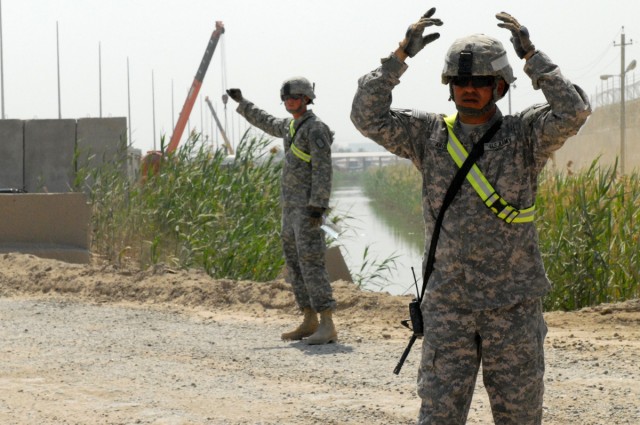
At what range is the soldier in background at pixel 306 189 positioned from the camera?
25.8 ft

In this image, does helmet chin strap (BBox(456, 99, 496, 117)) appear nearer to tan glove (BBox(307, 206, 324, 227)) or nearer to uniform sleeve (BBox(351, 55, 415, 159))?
uniform sleeve (BBox(351, 55, 415, 159))

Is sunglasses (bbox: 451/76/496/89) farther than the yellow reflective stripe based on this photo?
No

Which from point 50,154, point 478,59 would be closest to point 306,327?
point 478,59

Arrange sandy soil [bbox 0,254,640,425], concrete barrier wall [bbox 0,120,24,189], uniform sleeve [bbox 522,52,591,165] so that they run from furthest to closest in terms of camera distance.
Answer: concrete barrier wall [bbox 0,120,24,189]
sandy soil [bbox 0,254,640,425]
uniform sleeve [bbox 522,52,591,165]

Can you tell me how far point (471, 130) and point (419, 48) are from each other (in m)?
0.35

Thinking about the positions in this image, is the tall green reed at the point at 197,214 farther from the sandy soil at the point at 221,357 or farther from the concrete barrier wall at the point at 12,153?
the concrete barrier wall at the point at 12,153

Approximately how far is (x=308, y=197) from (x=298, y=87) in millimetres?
770

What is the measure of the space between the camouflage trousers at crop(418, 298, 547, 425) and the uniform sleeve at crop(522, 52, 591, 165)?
1.87 ft

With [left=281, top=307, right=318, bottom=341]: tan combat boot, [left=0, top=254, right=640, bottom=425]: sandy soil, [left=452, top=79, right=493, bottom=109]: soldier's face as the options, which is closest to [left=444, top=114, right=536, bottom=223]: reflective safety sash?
[left=452, top=79, right=493, bottom=109]: soldier's face

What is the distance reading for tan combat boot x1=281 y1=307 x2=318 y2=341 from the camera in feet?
27.5

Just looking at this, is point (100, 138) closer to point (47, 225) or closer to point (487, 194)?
point (47, 225)

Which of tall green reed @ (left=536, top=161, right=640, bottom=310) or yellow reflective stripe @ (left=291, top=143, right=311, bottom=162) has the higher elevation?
yellow reflective stripe @ (left=291, top=143, right=311, bottom=162)

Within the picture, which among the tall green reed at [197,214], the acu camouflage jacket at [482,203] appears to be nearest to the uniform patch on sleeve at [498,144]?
the acu camouflage jacket at [482,203]

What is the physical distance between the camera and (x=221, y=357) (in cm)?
786
